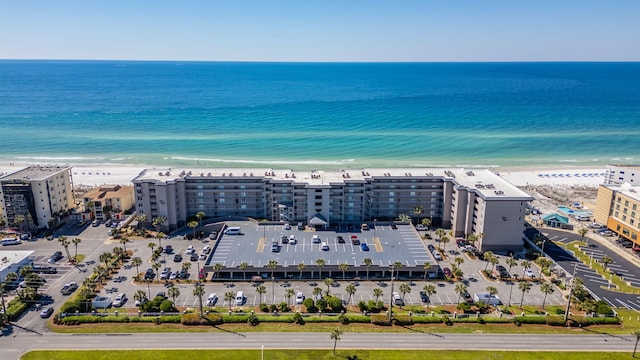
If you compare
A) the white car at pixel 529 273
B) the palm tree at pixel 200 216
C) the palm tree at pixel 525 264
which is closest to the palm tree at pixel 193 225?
the palm tree at pixel 200 216

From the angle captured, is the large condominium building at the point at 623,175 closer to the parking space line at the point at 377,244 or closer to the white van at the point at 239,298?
the parking space line at the point at 377,244

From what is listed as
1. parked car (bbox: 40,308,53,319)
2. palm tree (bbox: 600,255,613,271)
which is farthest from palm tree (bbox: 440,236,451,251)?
parked car (bbox: 40,308,53,319)

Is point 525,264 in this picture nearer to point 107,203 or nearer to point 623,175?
point 623,175

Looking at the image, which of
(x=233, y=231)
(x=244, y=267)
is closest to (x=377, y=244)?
(x=244, y=267)

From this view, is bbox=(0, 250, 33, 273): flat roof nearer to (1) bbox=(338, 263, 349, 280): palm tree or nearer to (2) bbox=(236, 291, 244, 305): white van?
(2) bbox=(236, 291, 244, 305): white van

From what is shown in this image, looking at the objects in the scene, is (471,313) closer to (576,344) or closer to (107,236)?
(576,344)

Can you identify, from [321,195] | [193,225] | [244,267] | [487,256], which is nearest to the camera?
[244,267]

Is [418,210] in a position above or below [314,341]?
above

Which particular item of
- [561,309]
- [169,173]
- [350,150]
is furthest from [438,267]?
[350,150]
